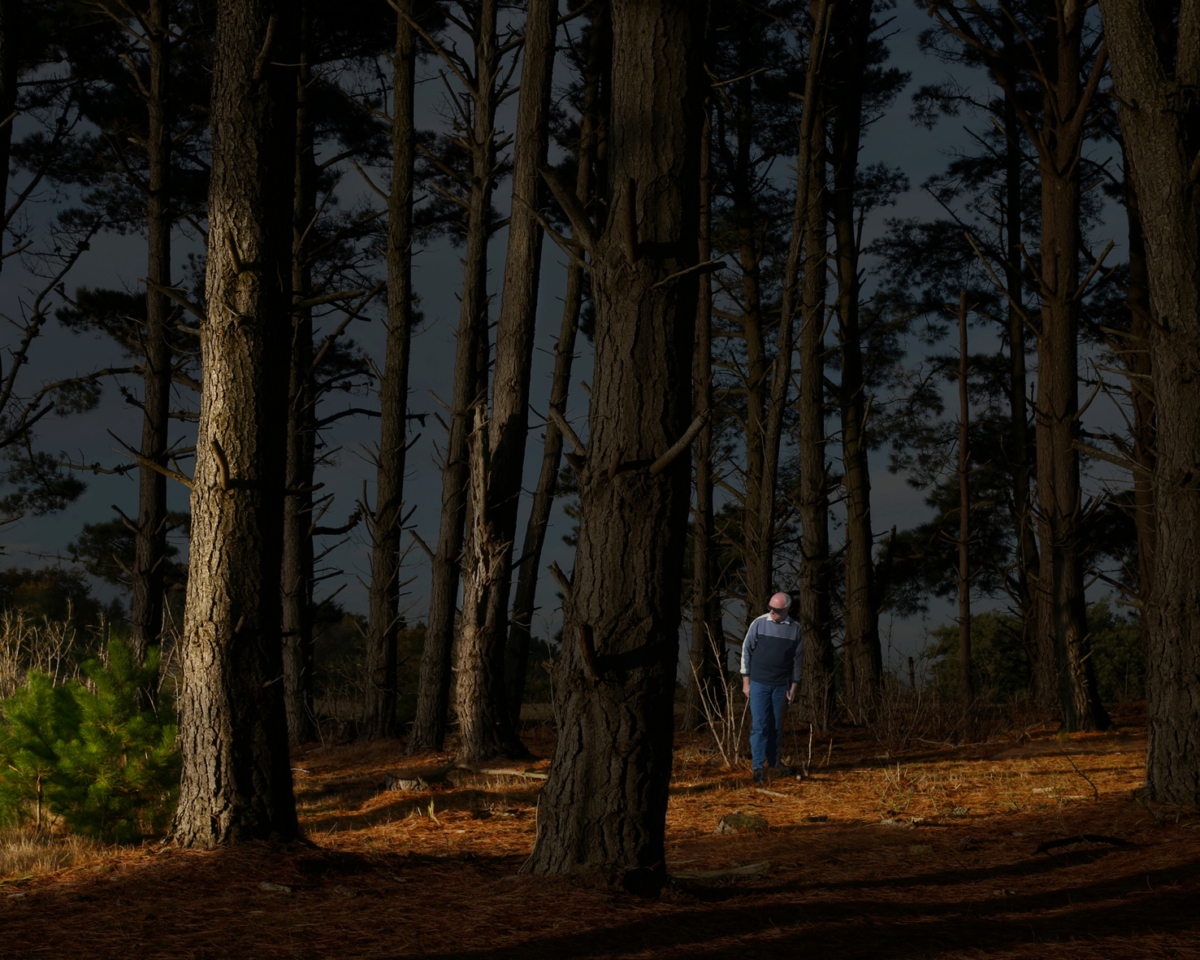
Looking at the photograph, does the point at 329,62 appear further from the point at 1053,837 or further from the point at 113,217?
the point at 1053,837

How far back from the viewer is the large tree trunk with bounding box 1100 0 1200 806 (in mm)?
6168

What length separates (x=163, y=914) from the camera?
4016 millimetres

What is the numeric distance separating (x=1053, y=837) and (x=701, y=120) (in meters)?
4.71

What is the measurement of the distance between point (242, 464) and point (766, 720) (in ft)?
17.3

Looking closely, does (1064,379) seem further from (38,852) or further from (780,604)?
(38,852)

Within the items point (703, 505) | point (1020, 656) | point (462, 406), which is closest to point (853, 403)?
point (703, 505)

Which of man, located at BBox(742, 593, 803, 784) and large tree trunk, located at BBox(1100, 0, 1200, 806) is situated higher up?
large tree trunk, located at BBox(1100, 0, 1200, 806)

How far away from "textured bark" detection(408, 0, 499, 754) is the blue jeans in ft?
11.8

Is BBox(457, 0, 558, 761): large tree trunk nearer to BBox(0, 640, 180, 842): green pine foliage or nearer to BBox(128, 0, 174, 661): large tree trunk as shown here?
BBox(0, 640, 180, 842): green pine foliage

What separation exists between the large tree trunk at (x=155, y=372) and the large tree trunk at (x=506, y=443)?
14.5 ft

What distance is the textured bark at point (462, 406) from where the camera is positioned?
10.5 meters

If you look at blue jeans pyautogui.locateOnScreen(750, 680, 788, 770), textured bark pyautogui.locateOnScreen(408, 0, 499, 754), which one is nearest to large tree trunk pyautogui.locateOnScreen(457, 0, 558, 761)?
textured bark pyautogui.locateOnScreen(408, 0, 499, 754)

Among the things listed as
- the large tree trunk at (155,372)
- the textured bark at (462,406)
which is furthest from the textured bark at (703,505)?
the large tree trunk at (155,372)

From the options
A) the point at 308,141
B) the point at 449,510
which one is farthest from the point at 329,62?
the point at 449,510
